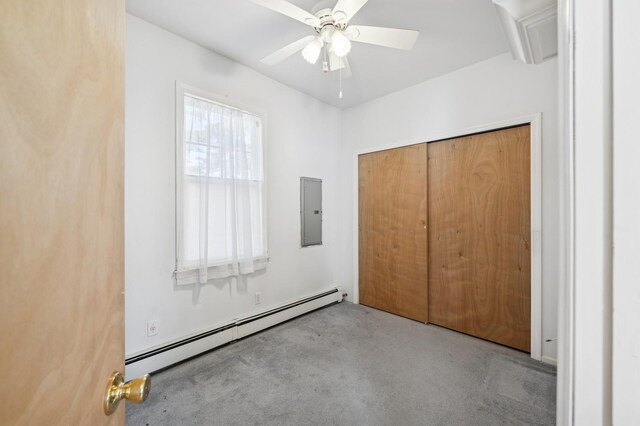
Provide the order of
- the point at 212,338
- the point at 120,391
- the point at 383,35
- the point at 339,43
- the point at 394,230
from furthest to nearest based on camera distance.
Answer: the point at 394,230 → the point at 212,338 → the point at 383,35 → the point at 339,43 → the point at 120,391

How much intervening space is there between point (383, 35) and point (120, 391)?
2.04 meters

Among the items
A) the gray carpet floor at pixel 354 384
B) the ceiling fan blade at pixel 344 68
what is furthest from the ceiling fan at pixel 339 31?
the gray carpet floor at pixel 354 384

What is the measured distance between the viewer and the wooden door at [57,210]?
32cm

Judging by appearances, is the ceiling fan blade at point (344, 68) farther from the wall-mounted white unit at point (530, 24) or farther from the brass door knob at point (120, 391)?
the brass door knob at point (120, 391)

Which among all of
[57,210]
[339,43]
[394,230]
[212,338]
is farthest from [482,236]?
[57,210]

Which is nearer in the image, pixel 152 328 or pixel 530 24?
pixel 530 24

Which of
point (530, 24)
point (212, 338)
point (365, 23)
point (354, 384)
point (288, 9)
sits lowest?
point (354, 384)

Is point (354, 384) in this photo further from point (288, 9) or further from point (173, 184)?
point (288, 9)

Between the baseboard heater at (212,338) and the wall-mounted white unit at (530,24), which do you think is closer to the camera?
the wall-mounted white unit at (530,24)

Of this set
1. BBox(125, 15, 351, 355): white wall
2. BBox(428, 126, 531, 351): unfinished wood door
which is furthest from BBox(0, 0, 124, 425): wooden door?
→ BBox(428, 126, 531, 351): unfinished wood door

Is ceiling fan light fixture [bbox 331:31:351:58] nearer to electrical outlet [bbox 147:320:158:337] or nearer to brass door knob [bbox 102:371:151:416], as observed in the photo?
brass door knob [bbox 102:371:151:416]

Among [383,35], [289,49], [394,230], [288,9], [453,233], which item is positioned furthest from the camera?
[394,230]

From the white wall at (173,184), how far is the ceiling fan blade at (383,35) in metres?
1.29

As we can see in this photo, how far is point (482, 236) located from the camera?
2.48 meters
